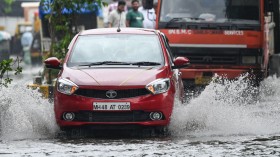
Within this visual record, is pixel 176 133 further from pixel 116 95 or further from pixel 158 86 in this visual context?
pixel 116 95

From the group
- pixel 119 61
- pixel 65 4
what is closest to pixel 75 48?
pixel 119 61

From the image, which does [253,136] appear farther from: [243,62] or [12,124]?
[243,62]

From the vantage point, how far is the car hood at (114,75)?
1502cm

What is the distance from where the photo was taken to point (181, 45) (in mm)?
23000

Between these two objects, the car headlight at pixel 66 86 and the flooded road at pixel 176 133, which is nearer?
the flooded road at pixel 176 133

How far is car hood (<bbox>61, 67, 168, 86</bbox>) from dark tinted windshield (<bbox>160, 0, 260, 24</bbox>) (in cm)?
735

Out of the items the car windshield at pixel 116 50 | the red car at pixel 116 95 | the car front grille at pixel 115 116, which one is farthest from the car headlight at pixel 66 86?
the car windshield at pixel 116 50

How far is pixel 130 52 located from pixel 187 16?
22.5ft

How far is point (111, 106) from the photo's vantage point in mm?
14914

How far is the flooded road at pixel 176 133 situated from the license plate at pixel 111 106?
1.37ft

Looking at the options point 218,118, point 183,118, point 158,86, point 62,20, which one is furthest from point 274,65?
point 158,86

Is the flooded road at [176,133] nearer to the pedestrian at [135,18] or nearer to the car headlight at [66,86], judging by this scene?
the car headlight at [66,86]

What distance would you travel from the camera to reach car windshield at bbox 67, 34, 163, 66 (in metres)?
16.1

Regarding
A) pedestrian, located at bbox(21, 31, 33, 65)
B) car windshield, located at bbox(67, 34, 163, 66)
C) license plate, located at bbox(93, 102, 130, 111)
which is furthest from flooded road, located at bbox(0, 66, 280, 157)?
pedestrian, located at bbox(21, 31, 33, 65)
